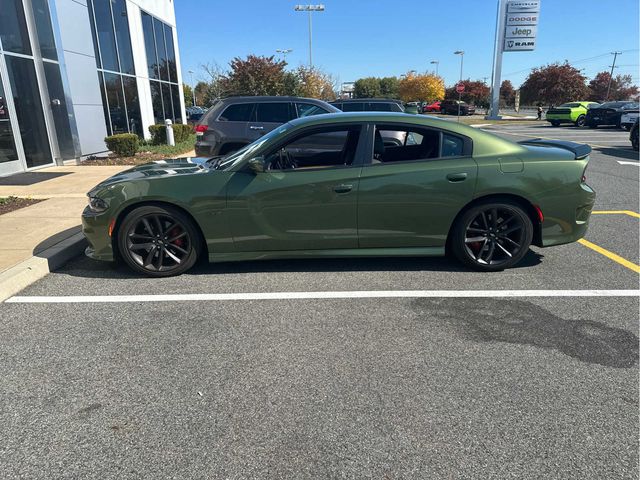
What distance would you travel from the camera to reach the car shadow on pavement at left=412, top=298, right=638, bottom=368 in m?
3.03

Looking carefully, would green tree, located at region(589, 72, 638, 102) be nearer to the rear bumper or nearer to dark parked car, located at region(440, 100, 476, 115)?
dark parked car, located at region(440, 100, 476, 115)

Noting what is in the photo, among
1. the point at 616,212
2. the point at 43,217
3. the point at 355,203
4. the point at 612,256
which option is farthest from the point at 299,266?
the point at 616,212

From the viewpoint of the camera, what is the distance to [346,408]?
2.48 meters

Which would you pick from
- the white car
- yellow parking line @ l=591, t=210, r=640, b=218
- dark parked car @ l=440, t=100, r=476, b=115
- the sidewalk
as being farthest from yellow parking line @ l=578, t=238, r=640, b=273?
dark parked car @ l=440, t=100, r=476, b=115

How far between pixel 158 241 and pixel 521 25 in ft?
152

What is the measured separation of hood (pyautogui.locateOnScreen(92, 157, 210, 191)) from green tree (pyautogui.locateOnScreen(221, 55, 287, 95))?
2526cm

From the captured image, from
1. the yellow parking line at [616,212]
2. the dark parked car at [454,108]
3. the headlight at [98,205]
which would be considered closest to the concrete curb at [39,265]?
the headlight at [98,205]

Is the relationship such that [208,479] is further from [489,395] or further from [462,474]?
[489,395]

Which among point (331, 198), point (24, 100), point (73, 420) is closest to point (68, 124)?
point (24, 100)

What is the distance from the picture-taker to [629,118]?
959 inches

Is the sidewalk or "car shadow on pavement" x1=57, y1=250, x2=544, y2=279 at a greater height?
the sidewalk

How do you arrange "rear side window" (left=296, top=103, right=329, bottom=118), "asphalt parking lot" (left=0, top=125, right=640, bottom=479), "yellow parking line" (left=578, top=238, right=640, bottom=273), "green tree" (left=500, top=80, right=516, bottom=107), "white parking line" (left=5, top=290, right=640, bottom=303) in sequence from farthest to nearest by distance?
1. "green tree" (left=500, top=80, right=516, bottom=107)
2. "rear side window" (left=296, top=103, right=329, bottom=118)
3. "yellow parking line" (left=578, top=238, right=640, bottom=273)
4. "white parking line" (left=5, top=290, right=640, bottom=303)
5. "asphalt parking lot" (left=0, top=125, right=640, bottom=479)

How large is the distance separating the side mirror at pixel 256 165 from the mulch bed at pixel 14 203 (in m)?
4.58

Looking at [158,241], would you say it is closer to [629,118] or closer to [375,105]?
[375,105]
